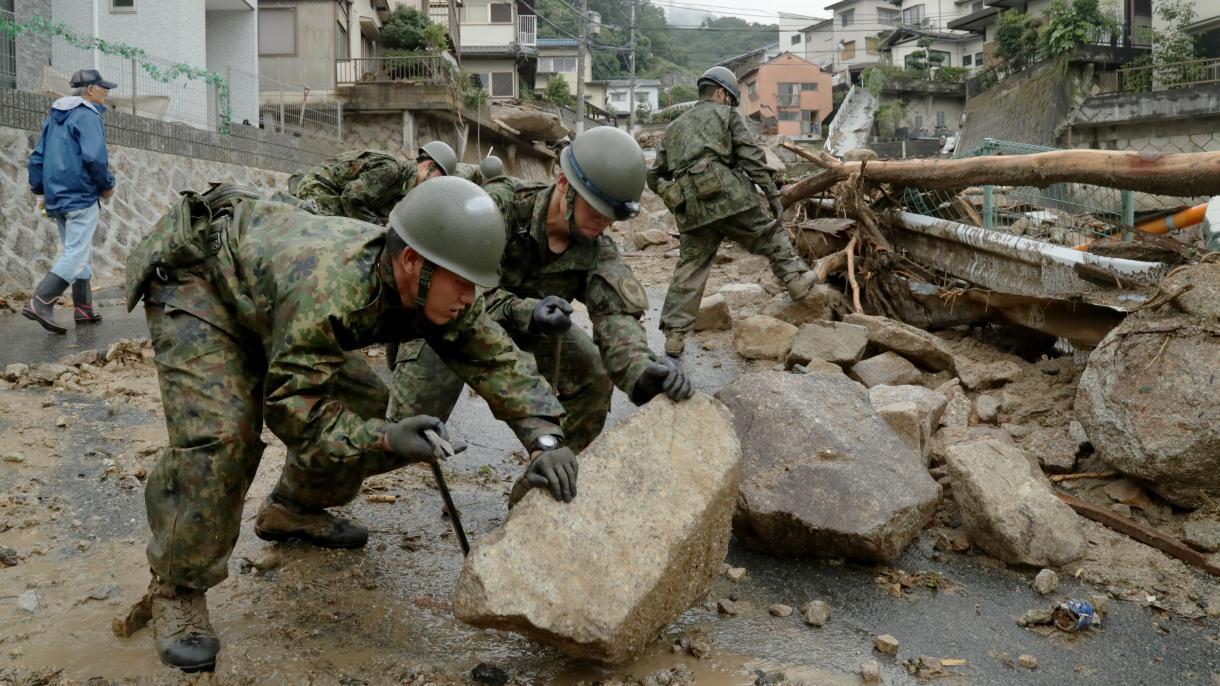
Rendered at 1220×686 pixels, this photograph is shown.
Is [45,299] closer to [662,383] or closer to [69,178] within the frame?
[69,178]

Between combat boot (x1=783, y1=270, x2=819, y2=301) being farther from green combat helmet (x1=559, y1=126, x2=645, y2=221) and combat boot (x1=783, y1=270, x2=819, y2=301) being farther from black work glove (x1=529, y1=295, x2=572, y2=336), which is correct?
black work glove (x1=529, y1=295, x2=572, y2=336)

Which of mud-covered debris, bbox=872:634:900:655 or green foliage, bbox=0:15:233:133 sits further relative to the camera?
green foliage, bbox=0:15:233:133

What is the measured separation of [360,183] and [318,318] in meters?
2.43

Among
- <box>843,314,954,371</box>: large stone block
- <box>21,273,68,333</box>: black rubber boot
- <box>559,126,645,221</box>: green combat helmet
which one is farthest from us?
<box>21,273,68,333</box>: black rubber boot

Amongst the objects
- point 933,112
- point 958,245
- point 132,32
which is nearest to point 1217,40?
point 933,112

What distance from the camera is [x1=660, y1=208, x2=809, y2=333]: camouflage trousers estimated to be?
20.4 feet

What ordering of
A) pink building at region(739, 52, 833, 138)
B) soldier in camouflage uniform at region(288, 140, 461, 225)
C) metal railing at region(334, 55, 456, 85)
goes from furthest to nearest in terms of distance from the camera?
pink building at region(739, 52, 833, 138) < metal railing at region(334, 55, 456, 85) < soldier in camouflage uniform at region(288, 140, 461, 225)

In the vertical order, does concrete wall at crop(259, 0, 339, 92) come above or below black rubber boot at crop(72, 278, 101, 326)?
above

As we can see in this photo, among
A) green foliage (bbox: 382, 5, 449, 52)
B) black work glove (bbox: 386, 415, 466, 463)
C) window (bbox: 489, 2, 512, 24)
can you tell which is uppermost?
window (bbox: 489, 2, 512, 24)

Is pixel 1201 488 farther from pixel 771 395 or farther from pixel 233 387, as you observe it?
pixel 233 387

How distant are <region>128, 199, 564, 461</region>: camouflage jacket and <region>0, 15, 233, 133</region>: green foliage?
331 inches

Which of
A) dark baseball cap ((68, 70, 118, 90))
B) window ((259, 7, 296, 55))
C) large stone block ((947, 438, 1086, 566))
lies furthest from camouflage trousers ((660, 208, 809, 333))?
window ((259, 7, 296, 55))

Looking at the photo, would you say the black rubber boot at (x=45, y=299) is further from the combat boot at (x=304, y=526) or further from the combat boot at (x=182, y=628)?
the combat boot at (x=182, y=628)

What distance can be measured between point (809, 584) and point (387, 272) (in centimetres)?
182
